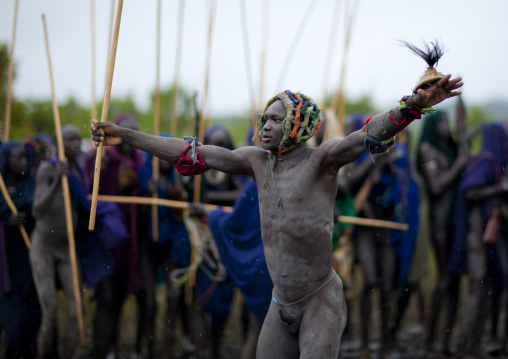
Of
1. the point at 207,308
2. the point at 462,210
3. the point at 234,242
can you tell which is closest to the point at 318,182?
the point at 234,242

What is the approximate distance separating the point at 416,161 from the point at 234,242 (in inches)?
118

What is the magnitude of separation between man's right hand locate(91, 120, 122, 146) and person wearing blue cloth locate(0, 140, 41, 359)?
118 inches

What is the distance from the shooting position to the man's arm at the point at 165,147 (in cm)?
460

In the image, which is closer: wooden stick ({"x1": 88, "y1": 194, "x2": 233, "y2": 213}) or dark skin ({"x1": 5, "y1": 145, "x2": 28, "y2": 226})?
dark skin ({"x1": 5, "y1": 145, "x2": 28, "y2": 226})

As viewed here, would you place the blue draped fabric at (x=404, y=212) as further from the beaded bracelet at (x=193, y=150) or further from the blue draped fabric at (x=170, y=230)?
the beaded bracelet at (x=193, y=150)

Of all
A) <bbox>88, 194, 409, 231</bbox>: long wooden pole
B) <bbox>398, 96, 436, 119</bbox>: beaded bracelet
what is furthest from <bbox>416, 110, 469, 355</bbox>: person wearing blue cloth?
<bbox>398, 96, 436, 119</bbox>: beaded bracelet

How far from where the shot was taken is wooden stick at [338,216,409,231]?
7695 millimetres

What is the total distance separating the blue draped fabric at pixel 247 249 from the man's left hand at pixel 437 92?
2.85 m

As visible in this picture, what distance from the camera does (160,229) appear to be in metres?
7.93

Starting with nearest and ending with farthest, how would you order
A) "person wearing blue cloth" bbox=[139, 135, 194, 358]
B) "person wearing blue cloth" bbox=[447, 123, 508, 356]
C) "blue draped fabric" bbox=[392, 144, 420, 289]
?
"person wearing blue cloth" bbox=[139, 135, 194, 358], "person wearing blue cloth" bbox=[447, 123, 508, 356], "blue draped fabric" bbox=[392, 144, 420, 289]

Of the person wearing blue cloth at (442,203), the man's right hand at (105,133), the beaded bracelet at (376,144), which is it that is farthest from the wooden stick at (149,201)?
the beaded bracelet at (376,144)

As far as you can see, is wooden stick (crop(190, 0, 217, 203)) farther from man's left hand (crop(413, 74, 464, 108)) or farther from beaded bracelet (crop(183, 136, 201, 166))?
man's left hand (crop(413, 74, 464, 108))

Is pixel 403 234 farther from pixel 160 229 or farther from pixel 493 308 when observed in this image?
pixel 160 229

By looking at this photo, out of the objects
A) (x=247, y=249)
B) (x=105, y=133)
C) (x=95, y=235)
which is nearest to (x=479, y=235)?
(x=247, y=249)
